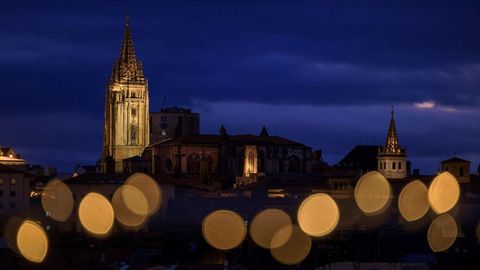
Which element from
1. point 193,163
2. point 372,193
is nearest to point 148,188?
point 193,163

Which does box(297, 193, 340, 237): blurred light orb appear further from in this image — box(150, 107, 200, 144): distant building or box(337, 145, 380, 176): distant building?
box(150, 107, 200, 144): distant building

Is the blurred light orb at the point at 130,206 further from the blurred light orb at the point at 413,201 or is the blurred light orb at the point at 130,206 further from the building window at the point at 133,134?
the building window at the point at 133,134

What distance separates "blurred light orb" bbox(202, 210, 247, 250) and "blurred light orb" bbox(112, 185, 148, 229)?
183 inches

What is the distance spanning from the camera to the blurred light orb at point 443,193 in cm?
12512

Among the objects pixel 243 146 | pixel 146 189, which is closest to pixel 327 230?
pixel 146 189

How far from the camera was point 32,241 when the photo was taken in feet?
284

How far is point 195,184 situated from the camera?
131375mm

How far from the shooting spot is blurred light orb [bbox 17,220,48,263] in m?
76.4

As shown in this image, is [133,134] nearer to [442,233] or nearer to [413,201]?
[413,201]

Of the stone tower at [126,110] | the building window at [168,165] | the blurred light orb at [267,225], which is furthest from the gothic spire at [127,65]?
the blurred light orb at [267,225]

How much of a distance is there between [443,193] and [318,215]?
735 inches

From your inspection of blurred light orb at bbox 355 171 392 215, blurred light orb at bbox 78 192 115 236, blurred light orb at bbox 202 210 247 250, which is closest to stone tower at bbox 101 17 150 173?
blurred light orb at bbox 355 171 392 215

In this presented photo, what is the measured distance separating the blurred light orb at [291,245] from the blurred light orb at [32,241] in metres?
11.6

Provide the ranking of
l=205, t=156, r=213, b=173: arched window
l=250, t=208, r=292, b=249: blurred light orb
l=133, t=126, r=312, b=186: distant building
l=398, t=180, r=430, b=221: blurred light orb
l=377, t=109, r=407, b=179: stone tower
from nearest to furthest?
1. l=250, t=208, r=292, b=249: blurred light orb
2. l=398, t=180, r=430, b=221: blurred light orb
3. l=133, t=126, r=312, b=186: distant building
4. l=205, t=156, r=213, b=173: arched window
5. l=377, t=109, r=407, b=179: stone tower
